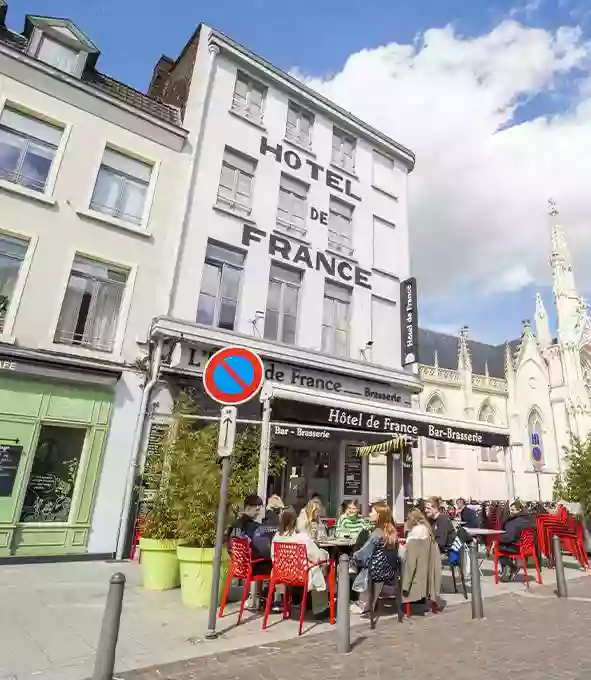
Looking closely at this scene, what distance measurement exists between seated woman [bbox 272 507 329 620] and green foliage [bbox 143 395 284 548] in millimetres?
957

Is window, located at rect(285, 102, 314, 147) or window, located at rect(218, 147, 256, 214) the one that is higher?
window, located at rect(285, 102, 314, 147)

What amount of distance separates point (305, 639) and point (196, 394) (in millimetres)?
7057

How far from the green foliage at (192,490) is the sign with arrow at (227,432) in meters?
1.17

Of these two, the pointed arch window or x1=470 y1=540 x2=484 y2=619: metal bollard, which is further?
the pointed arch window

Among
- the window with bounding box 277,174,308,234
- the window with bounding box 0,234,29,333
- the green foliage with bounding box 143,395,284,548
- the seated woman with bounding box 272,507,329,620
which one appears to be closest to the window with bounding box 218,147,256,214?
the window with bounding box 277,174,308,234

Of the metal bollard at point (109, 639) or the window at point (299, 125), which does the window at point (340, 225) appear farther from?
the metal bollard at point (109, 639)

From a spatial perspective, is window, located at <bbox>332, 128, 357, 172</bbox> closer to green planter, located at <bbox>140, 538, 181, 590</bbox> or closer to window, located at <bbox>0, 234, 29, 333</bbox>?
window, located at <bbox>0, 234, 29, 333</bbox>

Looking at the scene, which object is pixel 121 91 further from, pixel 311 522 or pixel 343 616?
pixel 343 616

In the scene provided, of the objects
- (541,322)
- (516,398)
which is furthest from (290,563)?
(541,322)

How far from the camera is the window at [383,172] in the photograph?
17.7 meters

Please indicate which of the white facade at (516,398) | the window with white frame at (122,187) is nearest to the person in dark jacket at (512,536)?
the window with white frame at (122,187)

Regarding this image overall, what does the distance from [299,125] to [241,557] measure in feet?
48.1

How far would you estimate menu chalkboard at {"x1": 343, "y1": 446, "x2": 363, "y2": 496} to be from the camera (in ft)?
47.3

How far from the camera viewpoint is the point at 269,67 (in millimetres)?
15250
